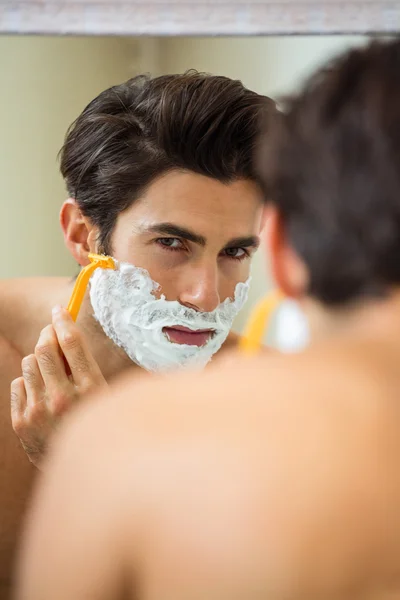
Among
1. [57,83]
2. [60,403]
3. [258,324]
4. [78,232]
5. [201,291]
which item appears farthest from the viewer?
[57,83]

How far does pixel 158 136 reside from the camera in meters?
1.15

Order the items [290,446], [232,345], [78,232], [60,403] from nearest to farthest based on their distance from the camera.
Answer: [290,446], [60,403], [78,232], [232,345]

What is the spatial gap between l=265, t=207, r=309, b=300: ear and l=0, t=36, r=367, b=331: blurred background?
91 centimetres

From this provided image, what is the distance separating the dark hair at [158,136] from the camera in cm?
114

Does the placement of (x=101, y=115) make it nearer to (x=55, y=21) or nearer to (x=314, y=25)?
(x=55, y=21)

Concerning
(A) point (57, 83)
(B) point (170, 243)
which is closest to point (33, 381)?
(B) point (170, 243)

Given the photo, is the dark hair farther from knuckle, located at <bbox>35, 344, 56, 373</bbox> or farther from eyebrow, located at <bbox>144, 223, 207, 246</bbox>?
knuckle, located at <bbox>35, 344, 56, 373</bbox>

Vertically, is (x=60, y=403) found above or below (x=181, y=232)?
below

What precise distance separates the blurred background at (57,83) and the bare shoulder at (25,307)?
0.46ft

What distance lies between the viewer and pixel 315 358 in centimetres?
43

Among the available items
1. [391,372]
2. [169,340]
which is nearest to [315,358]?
[391,372]

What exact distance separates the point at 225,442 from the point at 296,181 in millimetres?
156

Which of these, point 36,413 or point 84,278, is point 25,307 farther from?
point 36,413

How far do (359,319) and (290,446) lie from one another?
10 cm
